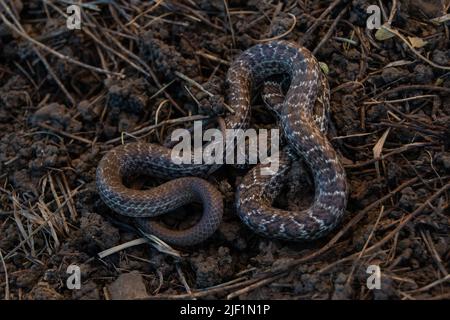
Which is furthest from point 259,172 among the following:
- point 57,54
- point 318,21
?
point 57,54

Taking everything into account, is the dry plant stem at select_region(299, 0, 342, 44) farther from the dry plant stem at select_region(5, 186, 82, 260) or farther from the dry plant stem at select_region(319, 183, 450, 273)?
the dry plant stem at select_region(5, 186, 82, 260)

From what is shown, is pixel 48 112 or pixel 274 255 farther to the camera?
pixel 48 112

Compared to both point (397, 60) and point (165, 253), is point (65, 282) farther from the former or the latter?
point (397, 60)

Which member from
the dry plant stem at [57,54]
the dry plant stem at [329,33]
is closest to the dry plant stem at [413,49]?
the dry plant stem at [329,33]

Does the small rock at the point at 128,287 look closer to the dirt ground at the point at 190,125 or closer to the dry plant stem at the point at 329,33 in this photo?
the dirt ground at the point at 190,125

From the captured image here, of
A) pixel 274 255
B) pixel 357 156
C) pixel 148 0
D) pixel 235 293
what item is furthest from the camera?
pixel 148 0

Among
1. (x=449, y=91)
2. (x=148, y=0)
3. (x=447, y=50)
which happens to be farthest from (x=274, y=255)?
(x=148, y=0)
